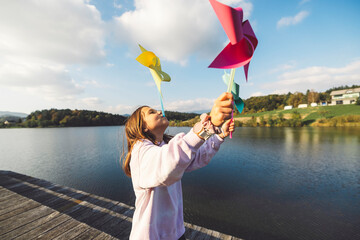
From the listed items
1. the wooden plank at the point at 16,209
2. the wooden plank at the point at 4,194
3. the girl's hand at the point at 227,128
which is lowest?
the wooden plank at the point at 16,209

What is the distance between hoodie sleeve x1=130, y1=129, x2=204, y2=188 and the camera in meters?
0.73

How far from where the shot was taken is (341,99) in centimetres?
6238

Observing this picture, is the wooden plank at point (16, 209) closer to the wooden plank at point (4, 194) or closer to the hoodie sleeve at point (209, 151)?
the wooden plank at point (4, 194)

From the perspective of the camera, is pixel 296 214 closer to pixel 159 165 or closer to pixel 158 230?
pixel 158 230

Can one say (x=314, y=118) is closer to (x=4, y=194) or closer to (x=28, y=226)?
(x=28, y=226)

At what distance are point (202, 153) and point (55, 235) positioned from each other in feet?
9.74

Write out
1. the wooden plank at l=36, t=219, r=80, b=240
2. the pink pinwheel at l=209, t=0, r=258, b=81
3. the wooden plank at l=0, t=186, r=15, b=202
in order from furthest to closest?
1. the wooden plank at l=0, t=186, r=15, b=202
2. the wooden plank at l=36, t=219, r=80, b=240
3. the pink pinwheel at l=209, t=0, r=258, b=81

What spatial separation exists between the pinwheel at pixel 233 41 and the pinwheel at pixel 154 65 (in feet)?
2.21

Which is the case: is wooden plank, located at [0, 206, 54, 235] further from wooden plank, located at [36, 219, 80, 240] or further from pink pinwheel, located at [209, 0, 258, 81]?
pink pinwheel, located at [209, 0, 258, 81]

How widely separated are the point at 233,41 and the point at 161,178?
1.02 meters

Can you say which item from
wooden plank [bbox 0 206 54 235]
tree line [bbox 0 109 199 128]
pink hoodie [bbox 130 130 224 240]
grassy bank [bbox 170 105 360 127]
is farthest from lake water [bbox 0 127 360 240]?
tree line [bbox 0 109 199 128]

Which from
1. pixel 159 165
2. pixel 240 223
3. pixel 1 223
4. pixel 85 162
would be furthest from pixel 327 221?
pixel 85 162

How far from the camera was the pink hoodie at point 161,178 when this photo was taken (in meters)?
0.75

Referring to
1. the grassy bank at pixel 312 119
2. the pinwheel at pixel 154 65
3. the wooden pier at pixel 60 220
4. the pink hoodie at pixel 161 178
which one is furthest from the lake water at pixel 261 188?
the grassy bank at pixel 312 119
